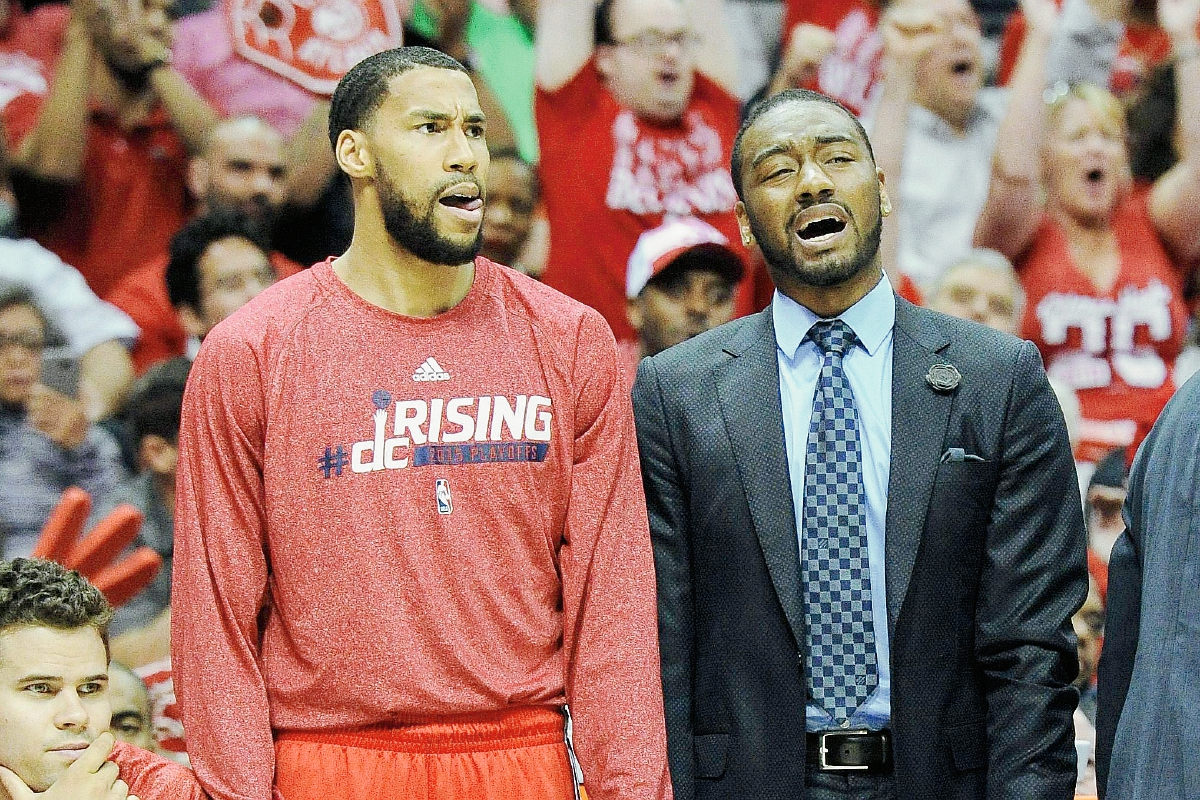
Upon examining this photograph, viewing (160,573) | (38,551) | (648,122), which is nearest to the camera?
(38,551)

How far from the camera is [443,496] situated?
2352 mm

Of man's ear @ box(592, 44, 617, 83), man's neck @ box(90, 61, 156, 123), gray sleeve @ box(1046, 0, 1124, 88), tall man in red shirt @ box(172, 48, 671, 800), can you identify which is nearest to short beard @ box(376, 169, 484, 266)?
tall man in red shirt @ box(172, 48, 671, 800)

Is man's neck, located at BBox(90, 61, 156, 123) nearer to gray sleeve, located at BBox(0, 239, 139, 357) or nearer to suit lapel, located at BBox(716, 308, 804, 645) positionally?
gray sleeve, located at BBox(0, 239, 139, 357)

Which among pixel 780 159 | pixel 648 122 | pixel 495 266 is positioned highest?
pixel 648 122

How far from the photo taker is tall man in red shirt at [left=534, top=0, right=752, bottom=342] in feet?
14.7

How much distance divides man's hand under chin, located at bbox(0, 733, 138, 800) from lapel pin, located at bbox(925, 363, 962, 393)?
1.35 meters

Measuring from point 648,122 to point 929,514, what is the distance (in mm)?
2368

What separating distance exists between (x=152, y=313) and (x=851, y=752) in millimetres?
2408

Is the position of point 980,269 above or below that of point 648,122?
below

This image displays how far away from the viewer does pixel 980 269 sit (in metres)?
4.76

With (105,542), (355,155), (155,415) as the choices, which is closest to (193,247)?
(155,415)

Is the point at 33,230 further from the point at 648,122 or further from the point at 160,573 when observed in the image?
the point at 648,122

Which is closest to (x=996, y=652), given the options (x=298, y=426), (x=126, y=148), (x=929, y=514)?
(x=929, y=514)

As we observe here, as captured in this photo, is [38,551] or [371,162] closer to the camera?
[371,162]
